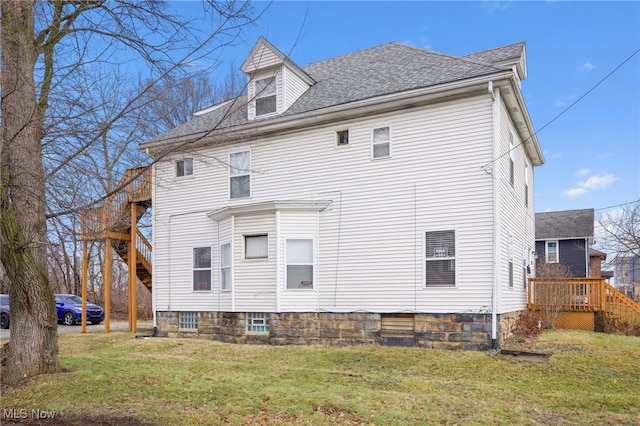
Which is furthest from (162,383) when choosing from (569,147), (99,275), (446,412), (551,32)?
(99,275)

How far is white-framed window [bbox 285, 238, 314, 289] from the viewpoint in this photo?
39.7 ft

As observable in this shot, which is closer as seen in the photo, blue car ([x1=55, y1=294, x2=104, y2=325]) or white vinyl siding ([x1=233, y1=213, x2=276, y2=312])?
white vinyl siding ([x1=233, y1=213, x2=276, y2=312])

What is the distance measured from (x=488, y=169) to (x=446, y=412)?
6.30m

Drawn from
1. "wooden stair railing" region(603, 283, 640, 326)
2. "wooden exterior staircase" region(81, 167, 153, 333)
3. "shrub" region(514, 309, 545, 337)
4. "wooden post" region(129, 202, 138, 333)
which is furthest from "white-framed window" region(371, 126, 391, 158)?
"wooden post" region(129, 202, 138, 333)

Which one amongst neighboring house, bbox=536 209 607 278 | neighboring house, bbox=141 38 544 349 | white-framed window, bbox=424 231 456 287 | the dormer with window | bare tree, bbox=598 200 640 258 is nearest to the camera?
neighboring house, bbox=141 38 544 349

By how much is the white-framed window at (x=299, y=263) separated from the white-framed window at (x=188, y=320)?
357 centimetres

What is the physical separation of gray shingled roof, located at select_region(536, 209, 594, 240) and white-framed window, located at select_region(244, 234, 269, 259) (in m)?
24.0

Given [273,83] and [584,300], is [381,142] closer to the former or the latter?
[273,83]

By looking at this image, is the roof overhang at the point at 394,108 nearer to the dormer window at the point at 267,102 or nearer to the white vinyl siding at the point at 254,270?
the dormer window at the point at 267,102

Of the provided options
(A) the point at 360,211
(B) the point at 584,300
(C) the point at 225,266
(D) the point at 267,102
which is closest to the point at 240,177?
(D) the point at 267,102

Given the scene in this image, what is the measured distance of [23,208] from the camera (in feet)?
22.6

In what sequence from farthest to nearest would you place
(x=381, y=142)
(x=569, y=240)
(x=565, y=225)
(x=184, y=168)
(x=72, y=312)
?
(x=565, y=225)
(x=569, y=240)
(x=72, y=312)
(x=184, y=168)
(x=381, y=142)

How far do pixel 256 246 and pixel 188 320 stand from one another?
3459mm

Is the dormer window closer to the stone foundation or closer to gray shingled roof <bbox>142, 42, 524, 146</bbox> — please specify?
gray shingled roof <bbox>142, 42, 524, 146</bbox>
